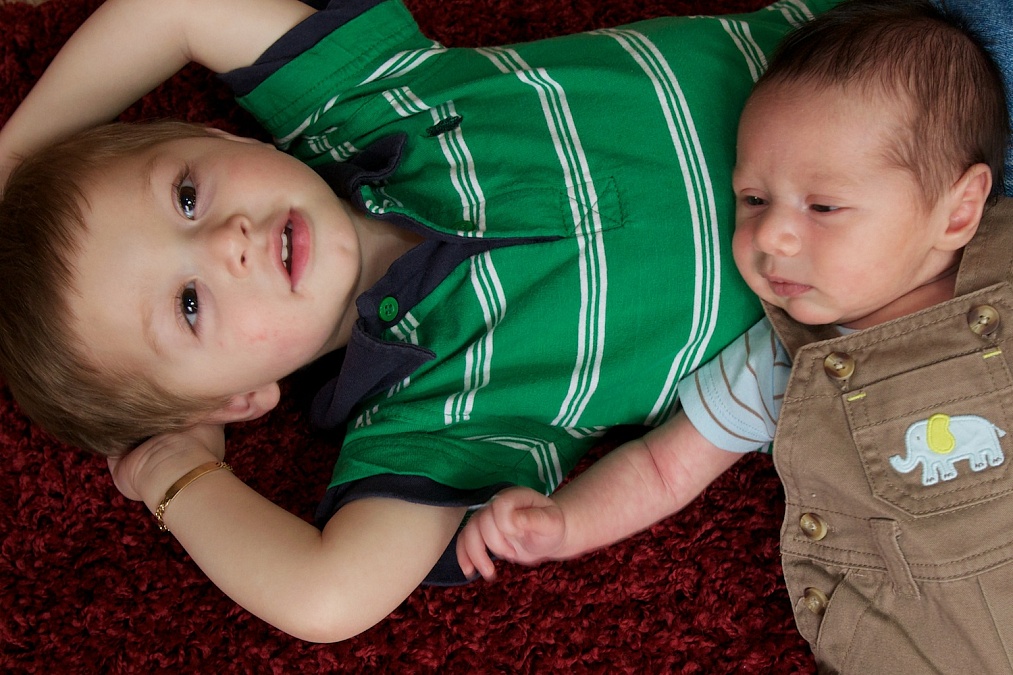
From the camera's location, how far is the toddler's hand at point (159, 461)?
1196 millimetres

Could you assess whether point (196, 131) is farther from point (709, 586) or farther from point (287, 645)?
point (709, 586)

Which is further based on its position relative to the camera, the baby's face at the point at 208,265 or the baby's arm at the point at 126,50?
the baby's arm at the point at 126,50

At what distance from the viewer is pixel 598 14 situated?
1.49 meters

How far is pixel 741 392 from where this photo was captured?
45.4 inches

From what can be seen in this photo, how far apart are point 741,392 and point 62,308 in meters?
0.80

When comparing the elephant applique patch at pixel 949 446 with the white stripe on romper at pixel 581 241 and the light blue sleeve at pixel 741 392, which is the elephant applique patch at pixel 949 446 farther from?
the white stripe on romper at pixel 581 241

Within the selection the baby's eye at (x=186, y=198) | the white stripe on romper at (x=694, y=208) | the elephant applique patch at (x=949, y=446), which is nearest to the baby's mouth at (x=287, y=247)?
the baby's eye at (x=186, y=198)

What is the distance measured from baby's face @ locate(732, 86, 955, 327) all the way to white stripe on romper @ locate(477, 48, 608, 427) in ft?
0.56

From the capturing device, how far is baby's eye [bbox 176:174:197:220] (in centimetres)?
108

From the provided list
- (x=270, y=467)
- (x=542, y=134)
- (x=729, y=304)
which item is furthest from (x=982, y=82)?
(x=270, y=467)

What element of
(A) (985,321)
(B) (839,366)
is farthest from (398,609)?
(A) (985,321)

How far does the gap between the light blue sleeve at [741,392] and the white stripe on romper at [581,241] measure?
14 centimetres

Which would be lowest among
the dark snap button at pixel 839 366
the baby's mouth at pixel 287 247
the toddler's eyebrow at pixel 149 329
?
the dark snap button at pixel 839 366

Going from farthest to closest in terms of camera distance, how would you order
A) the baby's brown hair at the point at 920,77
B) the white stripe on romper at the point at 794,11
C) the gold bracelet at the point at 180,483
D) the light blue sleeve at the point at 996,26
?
the white stripe on romper at the point at 794,11, the gold bracelet at the point at 180,483, the light blue sleeve at the point at 996,26, the baby's brown hair at the point at 920,77
